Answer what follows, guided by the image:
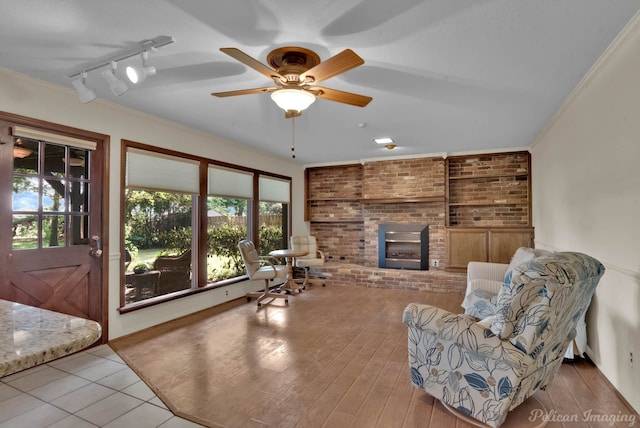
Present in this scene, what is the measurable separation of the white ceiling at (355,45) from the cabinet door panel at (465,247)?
221 cm

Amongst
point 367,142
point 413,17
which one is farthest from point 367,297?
point 413,17

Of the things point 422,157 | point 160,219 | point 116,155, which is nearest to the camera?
point 116,155

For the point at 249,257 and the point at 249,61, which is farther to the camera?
the point at 249,257

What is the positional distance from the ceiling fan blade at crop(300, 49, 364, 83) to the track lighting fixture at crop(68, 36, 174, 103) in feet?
3.03

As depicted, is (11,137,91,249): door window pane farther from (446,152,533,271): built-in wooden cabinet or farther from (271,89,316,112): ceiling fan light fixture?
(446,152,533,271): built-in wooden cabinet

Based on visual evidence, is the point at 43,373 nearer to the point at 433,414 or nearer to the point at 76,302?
the point at 76,302

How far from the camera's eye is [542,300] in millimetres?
1605

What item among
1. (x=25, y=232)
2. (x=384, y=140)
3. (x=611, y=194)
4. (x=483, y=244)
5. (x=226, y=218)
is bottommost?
(x=483, y=244)

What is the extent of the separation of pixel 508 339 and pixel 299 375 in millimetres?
1544

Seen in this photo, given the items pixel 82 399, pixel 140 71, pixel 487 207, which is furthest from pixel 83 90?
pixel 487 207

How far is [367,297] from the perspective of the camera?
5078mm

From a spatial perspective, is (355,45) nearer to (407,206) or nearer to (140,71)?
(140,71)

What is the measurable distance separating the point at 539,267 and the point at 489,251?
3853 millimetres

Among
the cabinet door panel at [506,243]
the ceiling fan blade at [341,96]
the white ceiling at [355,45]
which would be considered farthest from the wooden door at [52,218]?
the cabinet door panel at [506,243]
